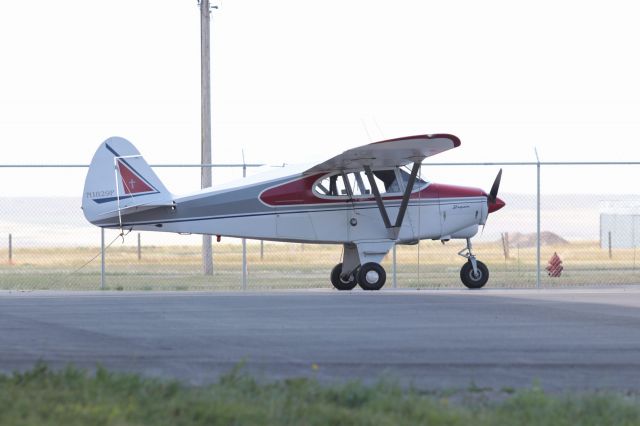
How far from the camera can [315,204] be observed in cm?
1989

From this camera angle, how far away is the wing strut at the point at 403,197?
64.4 feet

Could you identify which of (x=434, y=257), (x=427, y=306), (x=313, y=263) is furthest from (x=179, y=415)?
(x=434, y=257)

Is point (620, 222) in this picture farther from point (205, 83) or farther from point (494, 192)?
point (205, 83)

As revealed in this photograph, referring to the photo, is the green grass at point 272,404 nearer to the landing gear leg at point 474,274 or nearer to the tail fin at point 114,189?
the tail fin at point 114,189

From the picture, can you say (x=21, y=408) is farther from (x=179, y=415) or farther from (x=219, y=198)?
(x=219, y=198)

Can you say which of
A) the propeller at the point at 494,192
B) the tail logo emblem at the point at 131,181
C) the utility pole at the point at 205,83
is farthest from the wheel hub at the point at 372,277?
the utility pole at the point at 205,83

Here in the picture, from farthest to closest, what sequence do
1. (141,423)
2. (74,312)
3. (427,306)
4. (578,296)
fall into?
(578,296) → (427,306) → (74,312) → (141,423)

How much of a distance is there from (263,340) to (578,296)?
7.74m

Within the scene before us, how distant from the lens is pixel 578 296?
647 inches

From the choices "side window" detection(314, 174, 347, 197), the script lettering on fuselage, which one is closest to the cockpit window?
"side window" detection(314, 174, 347, 197)

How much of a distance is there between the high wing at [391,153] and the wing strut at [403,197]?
18 centimetres

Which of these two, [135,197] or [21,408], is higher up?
[135,197]

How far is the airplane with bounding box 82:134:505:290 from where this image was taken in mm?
19500

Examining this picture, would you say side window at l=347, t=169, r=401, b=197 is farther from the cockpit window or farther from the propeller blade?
the propeller blade
